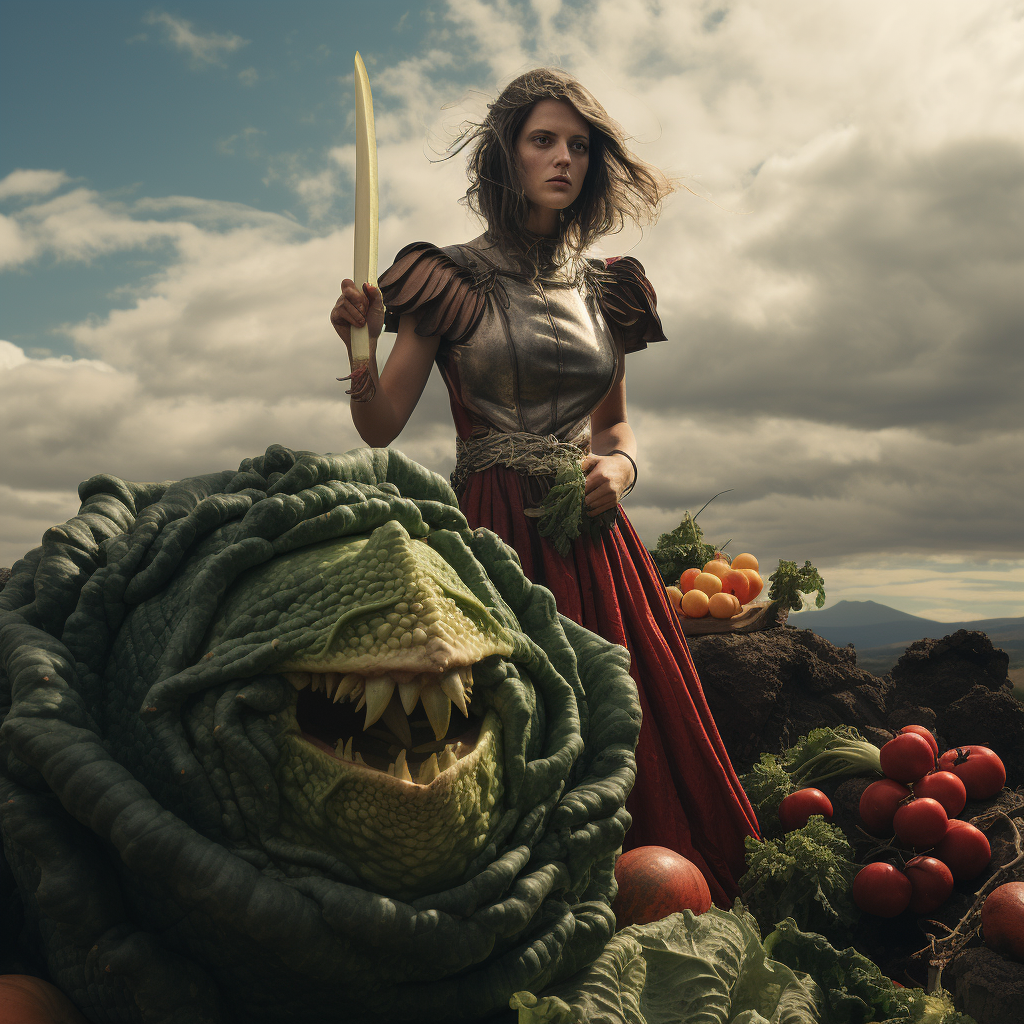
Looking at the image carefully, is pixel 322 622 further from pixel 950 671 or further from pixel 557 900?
pixel 950 671

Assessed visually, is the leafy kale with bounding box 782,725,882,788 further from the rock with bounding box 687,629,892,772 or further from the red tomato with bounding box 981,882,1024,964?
the red tomato with bounding box 981,882,1024,964

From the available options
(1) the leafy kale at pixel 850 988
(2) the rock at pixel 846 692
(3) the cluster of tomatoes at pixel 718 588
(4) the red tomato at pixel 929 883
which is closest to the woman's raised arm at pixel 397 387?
(1) the leafy kale at pixel 850 988

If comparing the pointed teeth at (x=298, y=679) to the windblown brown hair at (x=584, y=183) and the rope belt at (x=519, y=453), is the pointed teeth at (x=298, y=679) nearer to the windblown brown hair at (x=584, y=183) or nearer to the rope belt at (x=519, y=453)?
the rope belt at (x=519, y=453)

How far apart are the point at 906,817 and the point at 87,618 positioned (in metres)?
3.11

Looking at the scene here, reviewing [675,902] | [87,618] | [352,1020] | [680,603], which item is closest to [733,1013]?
[675,902]

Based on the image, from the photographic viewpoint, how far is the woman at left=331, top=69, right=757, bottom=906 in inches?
119

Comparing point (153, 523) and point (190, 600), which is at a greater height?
point (153, 523)

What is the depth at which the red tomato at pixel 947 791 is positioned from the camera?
11.5 ft

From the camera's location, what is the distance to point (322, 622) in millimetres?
1330

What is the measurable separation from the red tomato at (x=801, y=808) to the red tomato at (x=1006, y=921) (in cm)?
79

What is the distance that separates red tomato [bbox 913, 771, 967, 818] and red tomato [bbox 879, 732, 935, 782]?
7cm

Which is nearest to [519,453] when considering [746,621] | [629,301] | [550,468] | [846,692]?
[550,468]

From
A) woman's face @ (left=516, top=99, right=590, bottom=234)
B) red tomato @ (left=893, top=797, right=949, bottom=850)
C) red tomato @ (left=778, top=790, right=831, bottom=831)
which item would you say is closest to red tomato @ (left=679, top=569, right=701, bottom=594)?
red tomato @ (left=778, top=790, right=831, bottom=831)

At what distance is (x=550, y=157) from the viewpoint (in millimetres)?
3342
